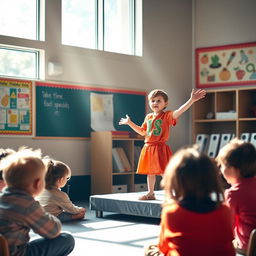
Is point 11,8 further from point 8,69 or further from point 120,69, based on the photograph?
point 120,69

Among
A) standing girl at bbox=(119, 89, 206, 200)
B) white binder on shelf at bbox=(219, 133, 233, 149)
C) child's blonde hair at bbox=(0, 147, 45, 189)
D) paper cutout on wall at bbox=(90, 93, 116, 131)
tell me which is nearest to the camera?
child's blonde hair at bbox=(0, 147, 45, 189)

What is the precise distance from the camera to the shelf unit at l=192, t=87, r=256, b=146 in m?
7.95

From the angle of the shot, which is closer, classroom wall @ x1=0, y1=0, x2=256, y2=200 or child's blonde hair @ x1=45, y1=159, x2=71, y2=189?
child's blonde hair @ x1=45, y1=159, x2=71, y2=189

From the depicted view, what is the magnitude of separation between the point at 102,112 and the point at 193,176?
5.75m

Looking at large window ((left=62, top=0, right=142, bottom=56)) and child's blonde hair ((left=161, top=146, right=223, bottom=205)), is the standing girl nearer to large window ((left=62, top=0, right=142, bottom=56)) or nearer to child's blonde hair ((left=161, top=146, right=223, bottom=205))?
large window ((left=62, top=0, right=142, bottom=56))

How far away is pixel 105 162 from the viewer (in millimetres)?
7309

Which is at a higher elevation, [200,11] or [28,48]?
[200,11]

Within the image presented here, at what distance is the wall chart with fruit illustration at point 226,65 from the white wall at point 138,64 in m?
0.23

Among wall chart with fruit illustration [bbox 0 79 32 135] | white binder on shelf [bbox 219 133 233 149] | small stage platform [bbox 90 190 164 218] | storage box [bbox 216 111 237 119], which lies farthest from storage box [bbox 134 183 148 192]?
small stage platform [bbox 90 190 164 218]

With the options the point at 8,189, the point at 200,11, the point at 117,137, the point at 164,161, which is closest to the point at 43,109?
the point at 117,137

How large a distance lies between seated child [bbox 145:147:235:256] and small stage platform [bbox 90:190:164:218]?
2.97m

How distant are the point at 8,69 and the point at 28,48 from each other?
35 centimetres

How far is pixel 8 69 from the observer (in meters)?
6.74

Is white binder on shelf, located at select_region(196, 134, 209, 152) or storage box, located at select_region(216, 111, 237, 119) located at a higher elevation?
storage box, located at select_region(216, 111, 237, 119)
